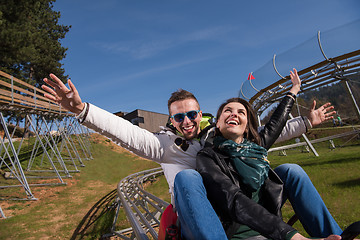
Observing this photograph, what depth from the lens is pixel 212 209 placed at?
144cm

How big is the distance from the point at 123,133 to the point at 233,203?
40.0 inches

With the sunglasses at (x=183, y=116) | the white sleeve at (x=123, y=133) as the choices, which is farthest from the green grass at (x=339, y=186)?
the white sleeve at (x=123, y=133)

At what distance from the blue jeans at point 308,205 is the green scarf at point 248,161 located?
0.74 feet

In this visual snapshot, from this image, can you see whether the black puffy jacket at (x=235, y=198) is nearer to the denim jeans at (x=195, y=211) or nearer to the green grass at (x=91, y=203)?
the denim jeans at (x=195, y=211)

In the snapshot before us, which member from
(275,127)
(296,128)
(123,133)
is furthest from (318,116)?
(123,133)

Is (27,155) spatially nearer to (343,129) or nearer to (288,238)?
A: (288,238)

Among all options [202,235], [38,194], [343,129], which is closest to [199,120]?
[202,235]

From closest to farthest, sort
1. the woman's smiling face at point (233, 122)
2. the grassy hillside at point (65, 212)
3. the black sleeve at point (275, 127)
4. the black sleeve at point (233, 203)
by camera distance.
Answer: the black sleeve at point (233, 203) → the woman's smiling face at point (233, 122) → the black sleeve at point (275, 127) → the grassy hillside at point (65, 212)

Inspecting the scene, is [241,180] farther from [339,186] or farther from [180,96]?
→ [339,186]

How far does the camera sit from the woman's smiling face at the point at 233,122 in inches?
75.2

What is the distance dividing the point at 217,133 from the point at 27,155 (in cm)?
1729

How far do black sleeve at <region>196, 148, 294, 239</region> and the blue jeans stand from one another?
467 millimetres

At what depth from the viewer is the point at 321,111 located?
2.56 meters

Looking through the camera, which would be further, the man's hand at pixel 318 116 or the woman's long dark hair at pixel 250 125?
the man's hand at pixel 318 116
